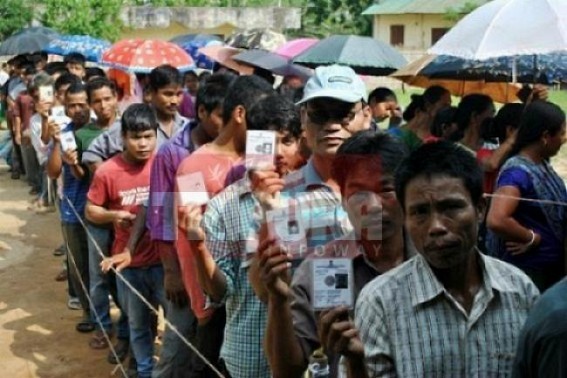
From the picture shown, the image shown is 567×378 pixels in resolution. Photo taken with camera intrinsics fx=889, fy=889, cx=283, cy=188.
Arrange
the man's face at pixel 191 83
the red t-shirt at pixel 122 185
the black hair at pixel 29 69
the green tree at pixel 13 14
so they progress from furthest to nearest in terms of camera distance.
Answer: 1. the green tree at pixel 13 14
2. the black hair at pixel 29 69
3. the man's face at pixel 191 83
4. the red t-shirt at pixel 122 185

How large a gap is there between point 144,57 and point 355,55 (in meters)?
2.13

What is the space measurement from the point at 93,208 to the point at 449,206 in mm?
3627

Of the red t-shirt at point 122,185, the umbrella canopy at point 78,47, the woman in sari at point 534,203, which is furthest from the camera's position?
the umbrella canopy at point 78,47

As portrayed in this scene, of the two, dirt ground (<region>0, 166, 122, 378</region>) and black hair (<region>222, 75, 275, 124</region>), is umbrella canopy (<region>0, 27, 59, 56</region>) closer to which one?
dirt ground (<region>0, 166, 122, 378</region>)

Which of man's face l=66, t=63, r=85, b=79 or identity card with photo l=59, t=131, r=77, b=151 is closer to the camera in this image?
identity card with photo l=59, t=131, r=77, b=151

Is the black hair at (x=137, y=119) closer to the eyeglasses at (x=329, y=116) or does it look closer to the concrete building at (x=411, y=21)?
the eyeglasses at (x=329, y=116)

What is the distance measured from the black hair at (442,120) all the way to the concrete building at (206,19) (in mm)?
23494

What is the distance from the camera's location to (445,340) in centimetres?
215

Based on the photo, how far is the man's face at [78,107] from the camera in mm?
6766

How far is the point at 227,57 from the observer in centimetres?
1066

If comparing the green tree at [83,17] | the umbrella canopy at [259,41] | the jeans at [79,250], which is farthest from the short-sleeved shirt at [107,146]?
the green tree at [83,17]

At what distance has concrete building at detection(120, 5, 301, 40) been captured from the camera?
97.8ft

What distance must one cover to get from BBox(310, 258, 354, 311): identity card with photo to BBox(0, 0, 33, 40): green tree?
977 inches

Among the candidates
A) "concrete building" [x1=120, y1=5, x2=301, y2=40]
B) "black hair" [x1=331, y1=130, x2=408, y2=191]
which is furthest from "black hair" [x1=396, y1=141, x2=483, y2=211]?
"concrete building" [x1=120, y1=5, x2=301, y2=40]
